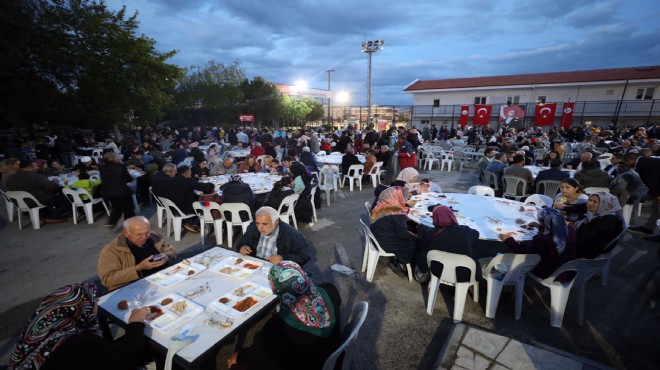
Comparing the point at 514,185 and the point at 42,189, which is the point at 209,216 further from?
the point at 514,185

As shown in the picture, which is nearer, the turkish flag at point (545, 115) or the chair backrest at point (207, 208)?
the chair backrest at point (207, 208)

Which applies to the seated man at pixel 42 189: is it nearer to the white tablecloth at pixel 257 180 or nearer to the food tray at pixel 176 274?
the white tablecloth at pixel 257 180

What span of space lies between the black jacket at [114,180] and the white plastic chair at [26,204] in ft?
5.32

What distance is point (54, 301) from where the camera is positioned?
1.83 meters

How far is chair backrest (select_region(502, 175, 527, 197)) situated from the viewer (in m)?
6.38

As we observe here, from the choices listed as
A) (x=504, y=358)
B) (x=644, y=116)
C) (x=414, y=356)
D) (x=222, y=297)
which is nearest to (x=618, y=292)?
(x=504, y=358)

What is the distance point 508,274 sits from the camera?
3090mm

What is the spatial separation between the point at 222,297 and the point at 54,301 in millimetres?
1027

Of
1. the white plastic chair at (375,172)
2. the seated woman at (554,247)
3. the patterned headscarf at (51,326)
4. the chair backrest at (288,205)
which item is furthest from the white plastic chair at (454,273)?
the white plastic chair at (375,172)

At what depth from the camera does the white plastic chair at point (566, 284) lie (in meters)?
2.93

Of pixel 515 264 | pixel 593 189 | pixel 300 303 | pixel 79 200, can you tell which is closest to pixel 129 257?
pixel 300 303

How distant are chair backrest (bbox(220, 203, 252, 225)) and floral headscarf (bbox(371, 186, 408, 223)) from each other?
2209 mm

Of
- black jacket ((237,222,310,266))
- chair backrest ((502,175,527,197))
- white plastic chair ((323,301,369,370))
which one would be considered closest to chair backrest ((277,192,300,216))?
black jacket ((237,222,310,266))

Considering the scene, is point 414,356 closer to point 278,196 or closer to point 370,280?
point 370,280
